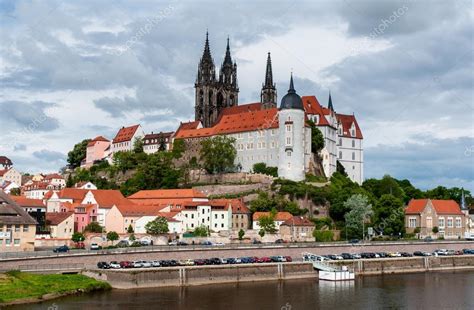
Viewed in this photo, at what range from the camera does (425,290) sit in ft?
207

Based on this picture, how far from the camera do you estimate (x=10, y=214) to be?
66.2 meters

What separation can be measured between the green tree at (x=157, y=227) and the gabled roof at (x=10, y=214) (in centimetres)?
2160

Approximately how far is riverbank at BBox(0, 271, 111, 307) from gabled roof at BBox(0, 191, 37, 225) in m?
12.0

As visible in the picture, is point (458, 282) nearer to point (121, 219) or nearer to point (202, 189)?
point (121, 219)

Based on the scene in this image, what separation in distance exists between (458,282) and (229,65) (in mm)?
103626

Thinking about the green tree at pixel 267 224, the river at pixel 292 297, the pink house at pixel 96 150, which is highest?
the pink house at pixel 96 150

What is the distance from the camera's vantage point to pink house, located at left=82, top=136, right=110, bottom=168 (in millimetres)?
157875

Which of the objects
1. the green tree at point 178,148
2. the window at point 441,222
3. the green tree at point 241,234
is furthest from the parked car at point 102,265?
the green tree at point 178,148

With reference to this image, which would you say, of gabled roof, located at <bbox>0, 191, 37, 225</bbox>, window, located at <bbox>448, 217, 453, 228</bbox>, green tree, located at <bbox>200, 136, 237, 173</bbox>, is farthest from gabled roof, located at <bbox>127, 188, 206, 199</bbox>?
window, located at <bbox>448, 217, 453, 228</bbox>

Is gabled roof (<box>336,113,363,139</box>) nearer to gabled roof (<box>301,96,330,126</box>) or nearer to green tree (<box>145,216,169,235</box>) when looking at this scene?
gabled roof (<box>301,96,330,126</box>)

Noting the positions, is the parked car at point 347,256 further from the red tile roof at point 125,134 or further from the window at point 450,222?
the red tile roof at point 125,134

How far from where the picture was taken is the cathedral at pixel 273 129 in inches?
4439

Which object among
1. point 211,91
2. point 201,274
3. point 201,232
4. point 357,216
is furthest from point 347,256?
point 211,91

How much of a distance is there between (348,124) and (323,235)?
4386 cm
